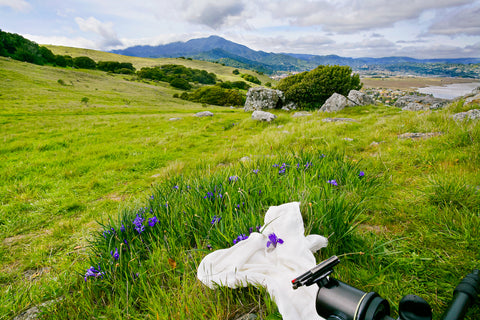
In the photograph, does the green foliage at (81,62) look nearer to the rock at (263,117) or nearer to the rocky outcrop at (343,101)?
the rock at (263,117)

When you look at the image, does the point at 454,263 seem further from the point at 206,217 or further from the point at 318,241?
the point at 206,217

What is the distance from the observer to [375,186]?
337cm

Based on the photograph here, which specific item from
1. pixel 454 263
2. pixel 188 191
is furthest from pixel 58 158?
pixel 454 263

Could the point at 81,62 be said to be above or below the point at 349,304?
above

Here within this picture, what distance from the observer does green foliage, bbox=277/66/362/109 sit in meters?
19.7

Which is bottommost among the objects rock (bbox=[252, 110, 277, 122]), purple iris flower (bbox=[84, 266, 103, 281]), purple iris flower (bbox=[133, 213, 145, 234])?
purple iris flower (bbox=[84, 266, 103, 281])

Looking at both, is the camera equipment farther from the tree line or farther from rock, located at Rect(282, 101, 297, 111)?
the tree line

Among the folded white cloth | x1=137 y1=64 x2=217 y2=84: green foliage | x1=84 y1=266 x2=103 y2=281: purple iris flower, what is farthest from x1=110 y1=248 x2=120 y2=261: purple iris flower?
x1=137 y1=64 x2=217 y2=84: green foliage

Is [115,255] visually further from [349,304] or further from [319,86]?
[319,86]

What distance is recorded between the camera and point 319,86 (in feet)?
64.1

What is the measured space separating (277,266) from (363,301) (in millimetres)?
962

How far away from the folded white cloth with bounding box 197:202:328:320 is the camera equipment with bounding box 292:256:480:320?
388 mm

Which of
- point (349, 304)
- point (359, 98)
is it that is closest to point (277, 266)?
point (349, 304)

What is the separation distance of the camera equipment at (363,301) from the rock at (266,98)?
2048 centimetres
